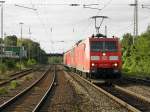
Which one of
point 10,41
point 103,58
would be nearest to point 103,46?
point 103,58

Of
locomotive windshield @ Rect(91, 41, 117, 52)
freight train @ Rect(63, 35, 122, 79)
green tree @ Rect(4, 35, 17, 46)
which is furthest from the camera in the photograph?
green tree @ Rect(4, 35, 17, 46)

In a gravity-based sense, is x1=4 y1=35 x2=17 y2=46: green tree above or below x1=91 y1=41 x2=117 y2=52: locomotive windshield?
above

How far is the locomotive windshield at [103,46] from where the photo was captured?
2991cm

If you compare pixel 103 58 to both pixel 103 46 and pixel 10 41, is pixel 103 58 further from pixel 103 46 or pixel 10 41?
pixel 10 41

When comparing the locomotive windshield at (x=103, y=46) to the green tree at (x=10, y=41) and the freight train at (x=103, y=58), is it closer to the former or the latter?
the freight train at (x=103, y=58)

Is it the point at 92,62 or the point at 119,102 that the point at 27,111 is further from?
the point at 92,62

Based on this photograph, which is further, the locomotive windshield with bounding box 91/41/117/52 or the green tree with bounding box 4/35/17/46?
the green tree with bounding box 4/35/17/46

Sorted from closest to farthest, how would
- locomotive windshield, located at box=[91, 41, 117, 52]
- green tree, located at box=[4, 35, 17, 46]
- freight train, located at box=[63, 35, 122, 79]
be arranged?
1. freight train, located at box=[63, 35, 122, 79]
2. locomotive windshield, located at box=[91, 41, 117, 52]
3. green tree, located at box=[4, 35, 17, 46]

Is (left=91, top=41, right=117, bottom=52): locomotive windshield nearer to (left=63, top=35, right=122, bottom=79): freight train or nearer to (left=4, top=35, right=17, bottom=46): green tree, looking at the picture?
(left=63, top=35, right=122, bottom=79): freight train

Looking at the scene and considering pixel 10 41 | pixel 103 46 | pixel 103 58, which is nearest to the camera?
pixel 103 58

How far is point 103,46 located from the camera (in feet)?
98.4

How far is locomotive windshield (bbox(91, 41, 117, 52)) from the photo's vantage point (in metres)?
29.9

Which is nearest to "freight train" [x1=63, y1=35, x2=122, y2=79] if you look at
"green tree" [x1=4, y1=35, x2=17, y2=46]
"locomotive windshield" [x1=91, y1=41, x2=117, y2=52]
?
"locomotive windshield" [x1=91, y1=41, x2=117, y2=52]

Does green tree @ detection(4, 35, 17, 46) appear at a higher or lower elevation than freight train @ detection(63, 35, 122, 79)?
higher
